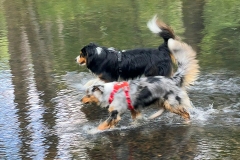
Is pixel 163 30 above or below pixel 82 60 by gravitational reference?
above

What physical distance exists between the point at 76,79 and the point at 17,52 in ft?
10.3

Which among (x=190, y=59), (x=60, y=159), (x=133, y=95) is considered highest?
(x=190, y=59)

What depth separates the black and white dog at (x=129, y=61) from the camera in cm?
728

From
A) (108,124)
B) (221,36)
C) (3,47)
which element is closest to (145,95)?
(108,124)

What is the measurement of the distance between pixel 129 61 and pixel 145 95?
3.93 ft

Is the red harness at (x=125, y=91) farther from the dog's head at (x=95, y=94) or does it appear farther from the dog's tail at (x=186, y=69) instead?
the dog's tail at (x=186, y=69)

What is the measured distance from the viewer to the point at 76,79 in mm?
8695

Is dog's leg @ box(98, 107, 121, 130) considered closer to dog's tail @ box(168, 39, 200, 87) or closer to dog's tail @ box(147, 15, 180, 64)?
dog's tail @ box(168, 39, 200, 87)

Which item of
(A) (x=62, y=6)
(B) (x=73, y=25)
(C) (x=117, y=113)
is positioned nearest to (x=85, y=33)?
(B) (x=73, y=25)

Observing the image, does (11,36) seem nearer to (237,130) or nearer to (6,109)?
(6,109)

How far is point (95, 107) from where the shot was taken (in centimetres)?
714

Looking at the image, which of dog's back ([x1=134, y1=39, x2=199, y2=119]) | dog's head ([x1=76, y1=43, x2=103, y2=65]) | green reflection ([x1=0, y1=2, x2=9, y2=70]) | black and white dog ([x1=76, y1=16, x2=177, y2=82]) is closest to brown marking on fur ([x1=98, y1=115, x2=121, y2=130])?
dog's back ([x1=134, y1=39, x2=199, y2=119])

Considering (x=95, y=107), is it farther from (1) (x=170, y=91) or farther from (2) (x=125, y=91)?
(1) (x=170, y=91)

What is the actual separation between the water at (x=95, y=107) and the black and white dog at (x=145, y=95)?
0.21 metres
